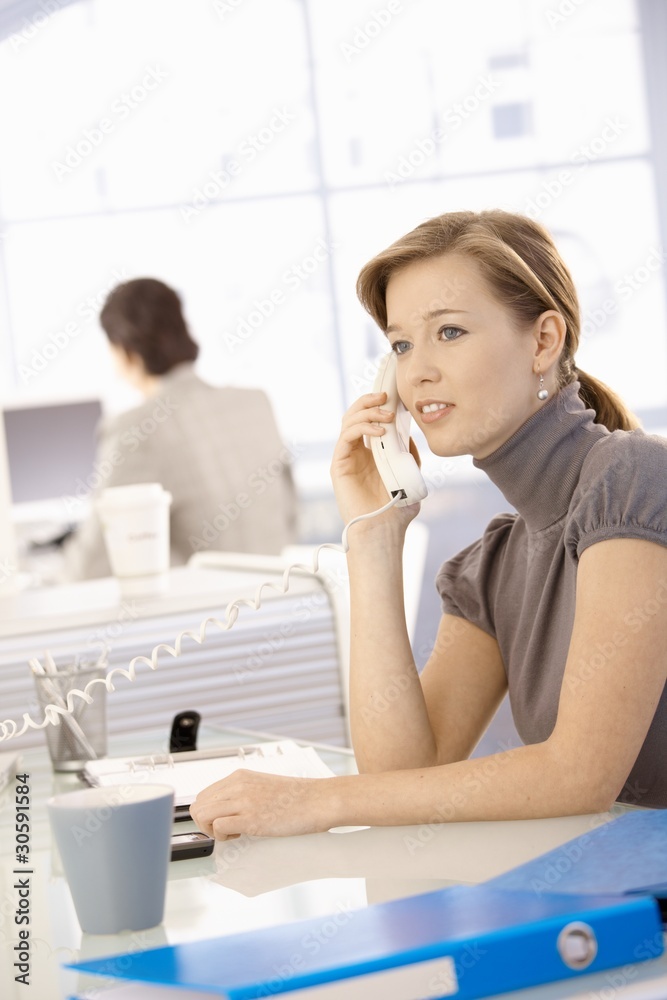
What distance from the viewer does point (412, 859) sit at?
3.24ft

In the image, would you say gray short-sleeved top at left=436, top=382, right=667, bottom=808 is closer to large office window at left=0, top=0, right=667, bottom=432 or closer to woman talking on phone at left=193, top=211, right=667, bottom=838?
woman talking on phone at left=193, top=211, right=667, bottom=838

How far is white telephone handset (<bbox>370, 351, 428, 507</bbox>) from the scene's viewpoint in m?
1.47

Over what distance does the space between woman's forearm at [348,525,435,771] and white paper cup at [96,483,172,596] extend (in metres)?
0.71

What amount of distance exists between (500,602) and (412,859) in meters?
0.57

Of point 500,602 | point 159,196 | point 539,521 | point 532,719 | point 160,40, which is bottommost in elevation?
point 532,719

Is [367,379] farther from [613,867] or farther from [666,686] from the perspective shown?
[613,867]

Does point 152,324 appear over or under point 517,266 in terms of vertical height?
over

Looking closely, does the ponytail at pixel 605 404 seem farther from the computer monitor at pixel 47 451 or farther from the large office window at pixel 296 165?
the large office window at pixel 296 165

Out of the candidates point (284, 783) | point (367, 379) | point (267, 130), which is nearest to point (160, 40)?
point (267, 130)

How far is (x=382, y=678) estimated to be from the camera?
4.58 feet

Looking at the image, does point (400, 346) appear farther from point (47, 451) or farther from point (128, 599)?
point (47, 451)

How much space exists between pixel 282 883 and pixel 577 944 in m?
0.29

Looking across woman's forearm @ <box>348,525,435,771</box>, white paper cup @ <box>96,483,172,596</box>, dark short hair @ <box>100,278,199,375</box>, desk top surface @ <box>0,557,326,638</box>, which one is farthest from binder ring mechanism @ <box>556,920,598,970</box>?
dark short hair @ <box>100,278,199,375</box>

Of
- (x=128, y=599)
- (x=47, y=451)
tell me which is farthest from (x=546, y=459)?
(x=47, y=451)
